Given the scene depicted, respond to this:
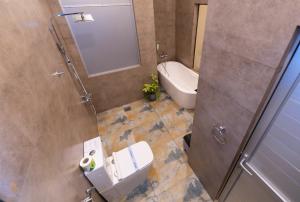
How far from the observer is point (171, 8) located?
3102 mm

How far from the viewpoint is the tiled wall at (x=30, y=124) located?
0.57 meters

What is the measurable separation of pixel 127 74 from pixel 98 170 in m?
2.00

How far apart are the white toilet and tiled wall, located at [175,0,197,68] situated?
2514mm

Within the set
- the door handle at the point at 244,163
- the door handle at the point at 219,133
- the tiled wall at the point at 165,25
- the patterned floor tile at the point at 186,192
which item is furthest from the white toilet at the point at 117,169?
the tiled wall at the point at 165,25

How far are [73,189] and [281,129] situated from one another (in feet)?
4.58

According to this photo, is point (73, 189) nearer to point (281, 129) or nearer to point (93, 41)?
point (281, 129)

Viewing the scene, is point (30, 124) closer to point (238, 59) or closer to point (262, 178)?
point (238, 59)

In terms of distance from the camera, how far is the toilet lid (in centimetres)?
157

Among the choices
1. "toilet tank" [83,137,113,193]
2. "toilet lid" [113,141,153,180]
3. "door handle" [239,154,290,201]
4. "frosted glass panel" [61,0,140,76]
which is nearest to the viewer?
"door handle" [239,154,290,201]

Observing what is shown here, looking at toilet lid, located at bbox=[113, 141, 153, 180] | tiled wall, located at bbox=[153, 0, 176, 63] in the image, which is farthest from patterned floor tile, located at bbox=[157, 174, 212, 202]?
tiled wall, located at bbox=[153, 0, 176, 63]

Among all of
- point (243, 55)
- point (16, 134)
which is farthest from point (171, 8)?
point (16, 134)

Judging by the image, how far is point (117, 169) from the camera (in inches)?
62.2

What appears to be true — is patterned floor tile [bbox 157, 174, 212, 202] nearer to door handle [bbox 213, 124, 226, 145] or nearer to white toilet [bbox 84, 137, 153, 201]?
white toilet [bbox 84, 137, 153, 201]

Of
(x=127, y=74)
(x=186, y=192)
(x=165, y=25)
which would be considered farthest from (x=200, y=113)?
(x=165, y=25)
